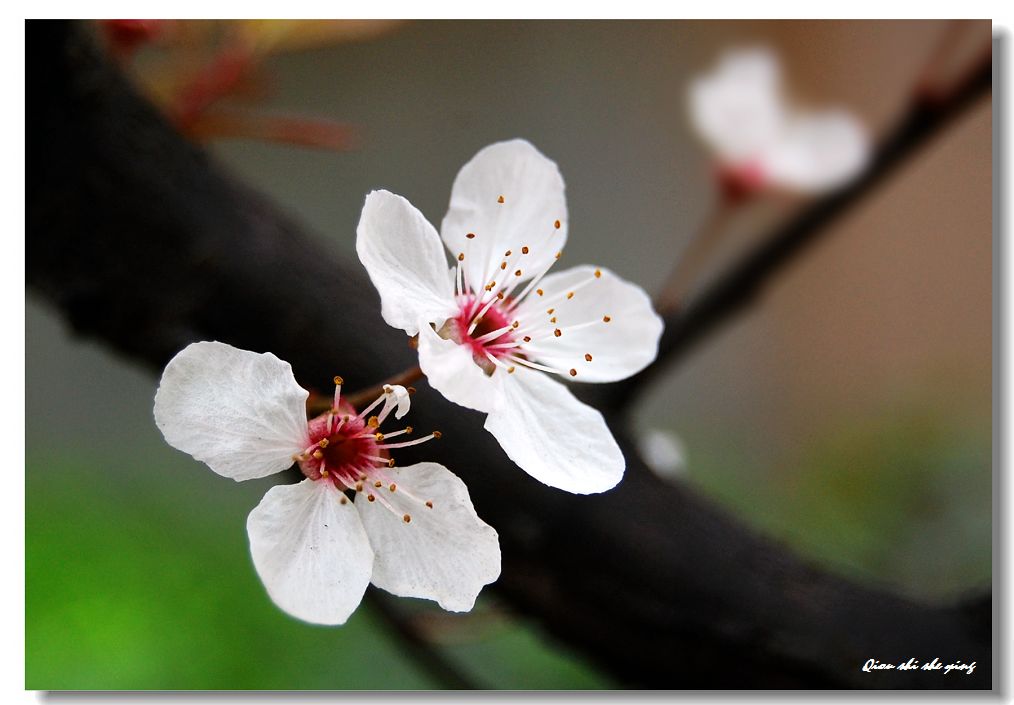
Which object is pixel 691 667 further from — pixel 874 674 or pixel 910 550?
pixel 910 550

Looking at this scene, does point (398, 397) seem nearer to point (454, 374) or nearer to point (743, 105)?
point (454, 374)

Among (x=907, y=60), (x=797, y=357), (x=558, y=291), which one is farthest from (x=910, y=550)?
(x=558, y=291)

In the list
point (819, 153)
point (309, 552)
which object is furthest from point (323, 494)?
point (819, 153)

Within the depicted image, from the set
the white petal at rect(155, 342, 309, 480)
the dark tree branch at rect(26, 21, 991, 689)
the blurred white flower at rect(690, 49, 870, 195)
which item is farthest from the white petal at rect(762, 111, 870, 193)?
the white petal at rect(155, 342, 309, 480)

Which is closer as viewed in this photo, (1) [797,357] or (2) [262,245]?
(2) [262,245]

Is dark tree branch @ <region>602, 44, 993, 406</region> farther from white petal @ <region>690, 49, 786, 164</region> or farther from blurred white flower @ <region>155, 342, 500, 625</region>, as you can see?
blurred white flower @ <region>155, 342, 500, 625</region>

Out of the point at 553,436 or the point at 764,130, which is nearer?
the point at 553,436

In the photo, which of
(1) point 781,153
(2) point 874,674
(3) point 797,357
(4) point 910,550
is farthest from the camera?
(3) point 797,357
